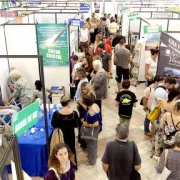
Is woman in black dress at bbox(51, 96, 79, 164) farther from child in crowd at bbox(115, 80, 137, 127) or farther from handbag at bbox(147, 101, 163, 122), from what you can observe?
handbag at bbox(147, 101, 163, 122)

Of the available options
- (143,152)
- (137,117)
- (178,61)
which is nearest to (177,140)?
(143,152)

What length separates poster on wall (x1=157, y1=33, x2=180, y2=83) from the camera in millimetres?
4625

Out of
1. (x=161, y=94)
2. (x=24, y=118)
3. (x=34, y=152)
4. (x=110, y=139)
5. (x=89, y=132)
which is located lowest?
(x=110, y=139)

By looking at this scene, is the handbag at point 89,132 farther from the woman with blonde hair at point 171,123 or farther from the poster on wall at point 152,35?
the poster on wall at point 152,35

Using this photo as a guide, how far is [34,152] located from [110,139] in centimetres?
156

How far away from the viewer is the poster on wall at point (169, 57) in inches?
182

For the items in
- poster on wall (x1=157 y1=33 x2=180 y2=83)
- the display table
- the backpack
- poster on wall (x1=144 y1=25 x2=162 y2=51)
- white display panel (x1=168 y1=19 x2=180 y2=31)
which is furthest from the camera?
white display panel (x1=168 y1=19 x2=180 y2=31)

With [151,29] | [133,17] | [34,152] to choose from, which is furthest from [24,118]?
[133,17]

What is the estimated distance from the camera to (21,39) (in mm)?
5828

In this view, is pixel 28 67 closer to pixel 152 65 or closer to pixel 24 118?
pixel 152 65

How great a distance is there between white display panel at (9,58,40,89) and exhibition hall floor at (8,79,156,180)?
112 cm

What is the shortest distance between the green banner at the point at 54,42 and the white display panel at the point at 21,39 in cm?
19

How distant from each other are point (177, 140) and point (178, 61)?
8.28 feet

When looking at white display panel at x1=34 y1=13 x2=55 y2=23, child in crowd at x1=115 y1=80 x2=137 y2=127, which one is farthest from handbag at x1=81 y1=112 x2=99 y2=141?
white display panel at x1=34 y1=13 x2=55 y2=23
